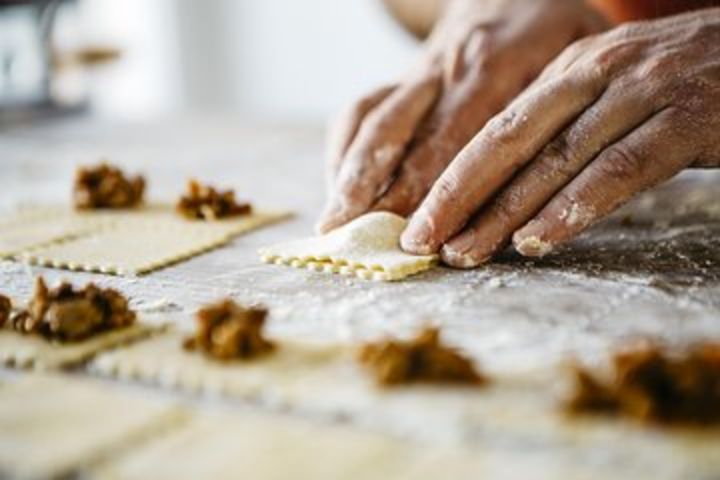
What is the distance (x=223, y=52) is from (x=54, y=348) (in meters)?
5.39

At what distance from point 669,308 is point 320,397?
497 millimetres

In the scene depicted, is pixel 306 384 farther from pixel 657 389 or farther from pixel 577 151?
pixel 577 151

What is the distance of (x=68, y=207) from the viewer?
202 centimetres

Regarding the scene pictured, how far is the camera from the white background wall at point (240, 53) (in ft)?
18.5

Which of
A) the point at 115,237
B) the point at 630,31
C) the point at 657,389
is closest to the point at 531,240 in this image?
the point at 630,31

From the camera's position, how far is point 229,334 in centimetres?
102

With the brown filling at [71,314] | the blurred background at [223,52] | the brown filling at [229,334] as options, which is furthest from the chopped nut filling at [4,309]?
the blurred background at [223,52]

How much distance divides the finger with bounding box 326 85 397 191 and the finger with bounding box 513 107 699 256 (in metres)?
0.51

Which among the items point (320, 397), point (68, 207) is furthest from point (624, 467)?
point (68, 207)

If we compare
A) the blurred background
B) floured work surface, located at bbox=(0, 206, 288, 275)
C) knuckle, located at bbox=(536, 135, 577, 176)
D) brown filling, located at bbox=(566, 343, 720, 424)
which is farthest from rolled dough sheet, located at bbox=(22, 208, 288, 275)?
the blurred background

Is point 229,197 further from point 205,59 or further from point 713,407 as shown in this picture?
point 205,59

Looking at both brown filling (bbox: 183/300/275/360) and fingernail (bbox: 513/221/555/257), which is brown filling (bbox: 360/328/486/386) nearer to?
brown filling (bbox: 183/300/275/360)

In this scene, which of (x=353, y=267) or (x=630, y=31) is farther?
(x=630, y=31)

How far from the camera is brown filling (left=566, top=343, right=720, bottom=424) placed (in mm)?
818
